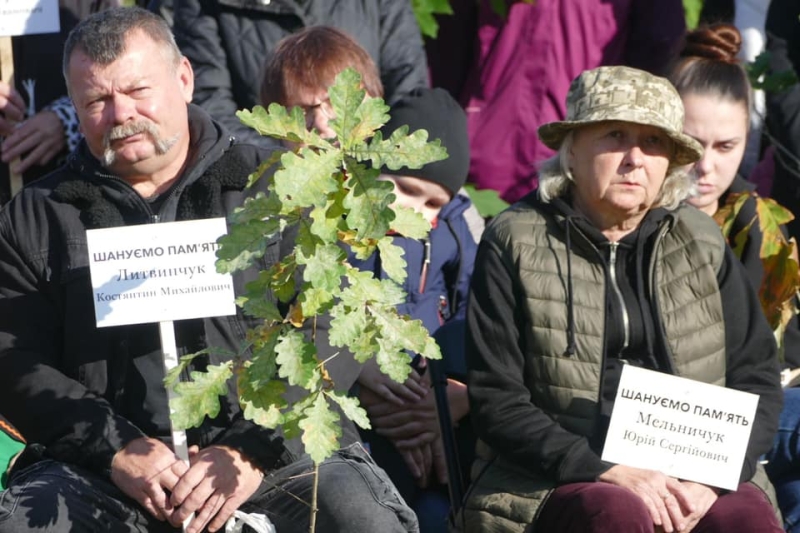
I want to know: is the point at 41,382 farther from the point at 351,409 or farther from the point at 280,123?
the point at 280,123

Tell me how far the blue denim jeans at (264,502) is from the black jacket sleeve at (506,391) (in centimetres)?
37

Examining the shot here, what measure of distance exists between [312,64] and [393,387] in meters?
1.19

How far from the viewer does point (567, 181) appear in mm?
4578

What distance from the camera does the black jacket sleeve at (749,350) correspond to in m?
4.52

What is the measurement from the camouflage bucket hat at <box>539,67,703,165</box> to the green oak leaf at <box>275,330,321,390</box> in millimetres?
1335

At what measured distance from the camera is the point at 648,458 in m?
4.18

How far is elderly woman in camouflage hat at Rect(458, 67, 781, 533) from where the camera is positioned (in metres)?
4.26

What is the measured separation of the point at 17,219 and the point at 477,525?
5.43ft

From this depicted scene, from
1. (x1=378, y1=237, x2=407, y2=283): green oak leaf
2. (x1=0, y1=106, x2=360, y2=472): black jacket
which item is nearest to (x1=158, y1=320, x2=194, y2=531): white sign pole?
(x1=0, y1=106, x2=360, y2=472): black jacket

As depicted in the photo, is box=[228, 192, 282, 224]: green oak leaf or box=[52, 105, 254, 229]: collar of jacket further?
box=[52, 105, 254, 229]: collar of jacket

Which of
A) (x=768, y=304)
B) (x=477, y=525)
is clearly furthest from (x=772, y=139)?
(x=477, y=525)

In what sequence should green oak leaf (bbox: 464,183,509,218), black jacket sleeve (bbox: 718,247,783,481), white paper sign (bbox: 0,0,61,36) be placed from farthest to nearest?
green oak leaf (bbox: 464,183,509,218), white paper sign (bbox: 0,0,61,36), black jacket sleeve (bbox: 718,247,783,481)

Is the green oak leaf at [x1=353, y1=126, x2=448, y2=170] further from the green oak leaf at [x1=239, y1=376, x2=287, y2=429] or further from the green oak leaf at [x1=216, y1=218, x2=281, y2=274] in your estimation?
the green oak leaf at [x1=239, y1=376, x2=287, y2=429]

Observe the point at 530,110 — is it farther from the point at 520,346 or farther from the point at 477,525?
the point at 477,525
